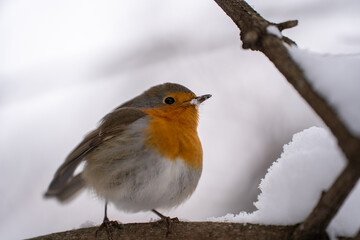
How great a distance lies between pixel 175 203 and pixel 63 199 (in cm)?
115

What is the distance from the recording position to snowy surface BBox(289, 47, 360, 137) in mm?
1187

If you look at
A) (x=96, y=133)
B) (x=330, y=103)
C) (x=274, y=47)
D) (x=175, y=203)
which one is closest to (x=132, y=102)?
(x=96, y=133)

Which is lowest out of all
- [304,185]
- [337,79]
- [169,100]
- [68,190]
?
[68,190]

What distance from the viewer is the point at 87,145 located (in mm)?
3311

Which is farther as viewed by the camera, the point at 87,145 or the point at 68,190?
the point at 68,190

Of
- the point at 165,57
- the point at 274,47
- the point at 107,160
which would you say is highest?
the point at 165,57

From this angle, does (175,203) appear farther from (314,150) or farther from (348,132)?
(348,132)

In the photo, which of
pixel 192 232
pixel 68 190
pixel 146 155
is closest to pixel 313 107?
pixel 192 232

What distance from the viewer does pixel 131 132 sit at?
2.93 metres

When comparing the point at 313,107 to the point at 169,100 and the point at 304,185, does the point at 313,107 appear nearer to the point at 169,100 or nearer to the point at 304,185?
the point at 304,185

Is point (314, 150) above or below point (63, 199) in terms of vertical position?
above

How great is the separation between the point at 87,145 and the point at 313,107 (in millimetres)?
2356

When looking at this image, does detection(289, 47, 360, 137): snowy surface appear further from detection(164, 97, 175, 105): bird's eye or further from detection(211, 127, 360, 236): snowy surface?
detection(164, 97, 175, 105): bird's eye

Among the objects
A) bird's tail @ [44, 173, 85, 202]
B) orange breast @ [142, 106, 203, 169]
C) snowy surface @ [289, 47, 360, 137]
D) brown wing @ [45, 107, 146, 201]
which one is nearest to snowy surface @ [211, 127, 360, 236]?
snowy surface @ [289, 47, 360, 137]
